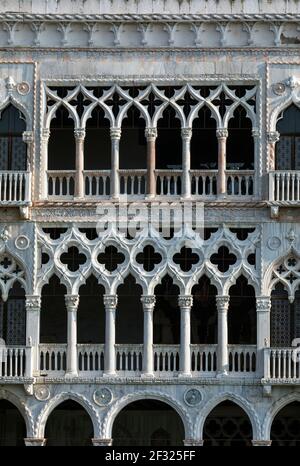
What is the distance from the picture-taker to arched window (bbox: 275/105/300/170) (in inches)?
2450

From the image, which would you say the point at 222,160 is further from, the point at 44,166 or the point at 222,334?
the point at 44,166

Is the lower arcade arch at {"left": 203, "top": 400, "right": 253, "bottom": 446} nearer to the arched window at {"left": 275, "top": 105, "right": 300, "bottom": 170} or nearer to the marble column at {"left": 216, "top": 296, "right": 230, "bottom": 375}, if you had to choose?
the marble column at {"left": 216, "top": 296, "right": 230, "bottom": 375}

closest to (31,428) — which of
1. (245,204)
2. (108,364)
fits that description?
(108,364)

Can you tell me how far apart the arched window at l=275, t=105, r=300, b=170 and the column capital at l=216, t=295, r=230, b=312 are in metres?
3.20

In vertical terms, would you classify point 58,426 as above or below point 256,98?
below

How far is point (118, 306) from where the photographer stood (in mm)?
64188

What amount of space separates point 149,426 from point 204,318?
3160mm

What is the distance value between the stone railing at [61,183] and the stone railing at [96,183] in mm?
327

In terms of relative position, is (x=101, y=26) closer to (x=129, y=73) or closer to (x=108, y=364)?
(x=129, y=73)

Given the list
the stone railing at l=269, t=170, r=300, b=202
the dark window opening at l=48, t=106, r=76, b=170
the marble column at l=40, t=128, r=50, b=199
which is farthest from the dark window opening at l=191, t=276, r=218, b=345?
the dark window opening at l=48, t=106, r=76, b=170

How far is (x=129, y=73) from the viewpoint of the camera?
2451 inches
